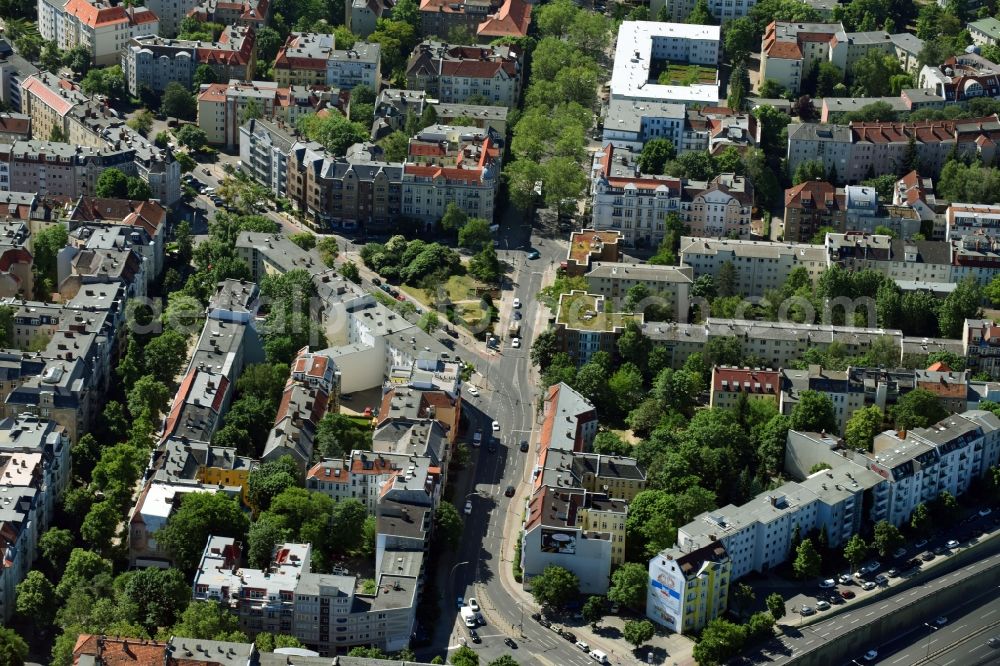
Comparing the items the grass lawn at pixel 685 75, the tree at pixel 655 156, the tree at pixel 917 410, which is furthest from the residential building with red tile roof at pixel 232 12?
the tree at pixel 917 410

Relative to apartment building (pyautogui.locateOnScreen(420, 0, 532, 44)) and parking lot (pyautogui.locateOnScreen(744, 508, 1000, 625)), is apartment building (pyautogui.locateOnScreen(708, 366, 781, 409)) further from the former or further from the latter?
apartment building (pyautogui.locateOnScreen(420, 0, 532, 44))

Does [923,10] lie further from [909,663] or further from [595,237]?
[909,663]

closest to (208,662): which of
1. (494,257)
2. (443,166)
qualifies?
(494,257)

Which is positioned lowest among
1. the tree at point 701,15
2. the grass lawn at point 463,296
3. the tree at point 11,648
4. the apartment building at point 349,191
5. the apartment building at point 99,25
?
the tree at point 11,648

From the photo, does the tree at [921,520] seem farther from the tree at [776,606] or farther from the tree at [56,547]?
the tree at [56,547]

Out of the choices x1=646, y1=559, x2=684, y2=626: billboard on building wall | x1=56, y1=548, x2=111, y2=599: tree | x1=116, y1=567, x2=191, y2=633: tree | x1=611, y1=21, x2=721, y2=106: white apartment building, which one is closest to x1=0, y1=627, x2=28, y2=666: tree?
x1=56, y1=548, x2=111, y2=599: tree

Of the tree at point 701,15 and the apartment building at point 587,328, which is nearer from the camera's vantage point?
the apartment building at point 587,328

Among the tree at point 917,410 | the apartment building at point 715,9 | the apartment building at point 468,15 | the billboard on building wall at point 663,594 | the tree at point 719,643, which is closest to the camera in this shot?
the tree at point 719,643
